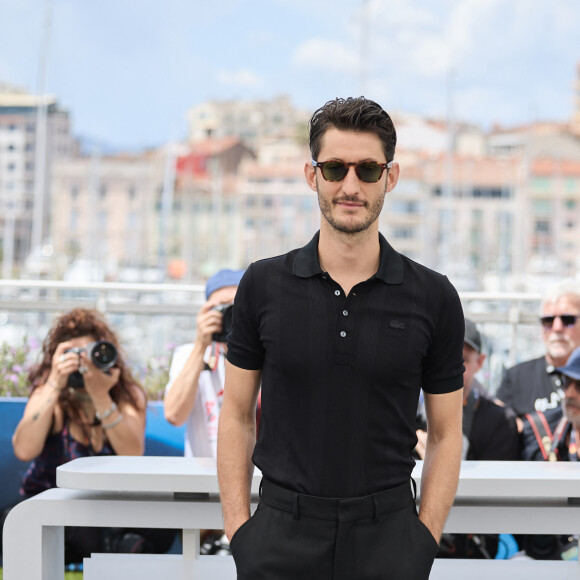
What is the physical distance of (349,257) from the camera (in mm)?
2188

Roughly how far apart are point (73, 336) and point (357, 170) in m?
2.58

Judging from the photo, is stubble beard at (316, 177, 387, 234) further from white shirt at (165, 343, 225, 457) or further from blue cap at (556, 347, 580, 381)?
white shirt at (165, 343, 225, 457)

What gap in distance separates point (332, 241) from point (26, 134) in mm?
110749

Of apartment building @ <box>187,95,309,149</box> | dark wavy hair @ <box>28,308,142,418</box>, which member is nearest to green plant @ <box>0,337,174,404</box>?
dark wavy hair @ <box>28,308,142,418</box>

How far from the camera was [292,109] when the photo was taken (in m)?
137

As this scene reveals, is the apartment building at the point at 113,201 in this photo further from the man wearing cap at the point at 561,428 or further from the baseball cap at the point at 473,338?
the man wearing cap at the point at 561,428

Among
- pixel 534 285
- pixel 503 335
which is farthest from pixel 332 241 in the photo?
pixel 534 285

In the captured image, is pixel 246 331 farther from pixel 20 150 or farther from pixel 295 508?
pixel 20 150

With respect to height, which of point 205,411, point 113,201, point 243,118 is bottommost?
point 205,411

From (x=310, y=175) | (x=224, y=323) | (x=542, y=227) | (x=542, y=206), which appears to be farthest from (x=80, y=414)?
(x=542, y=206)

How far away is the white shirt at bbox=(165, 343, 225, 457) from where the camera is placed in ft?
13.6

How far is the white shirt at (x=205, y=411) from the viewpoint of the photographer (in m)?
4.15

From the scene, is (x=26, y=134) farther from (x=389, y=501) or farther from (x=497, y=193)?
(x=389, y=501)

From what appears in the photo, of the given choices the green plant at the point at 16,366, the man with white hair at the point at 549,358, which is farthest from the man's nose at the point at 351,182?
the green plant at the point at 16,366
